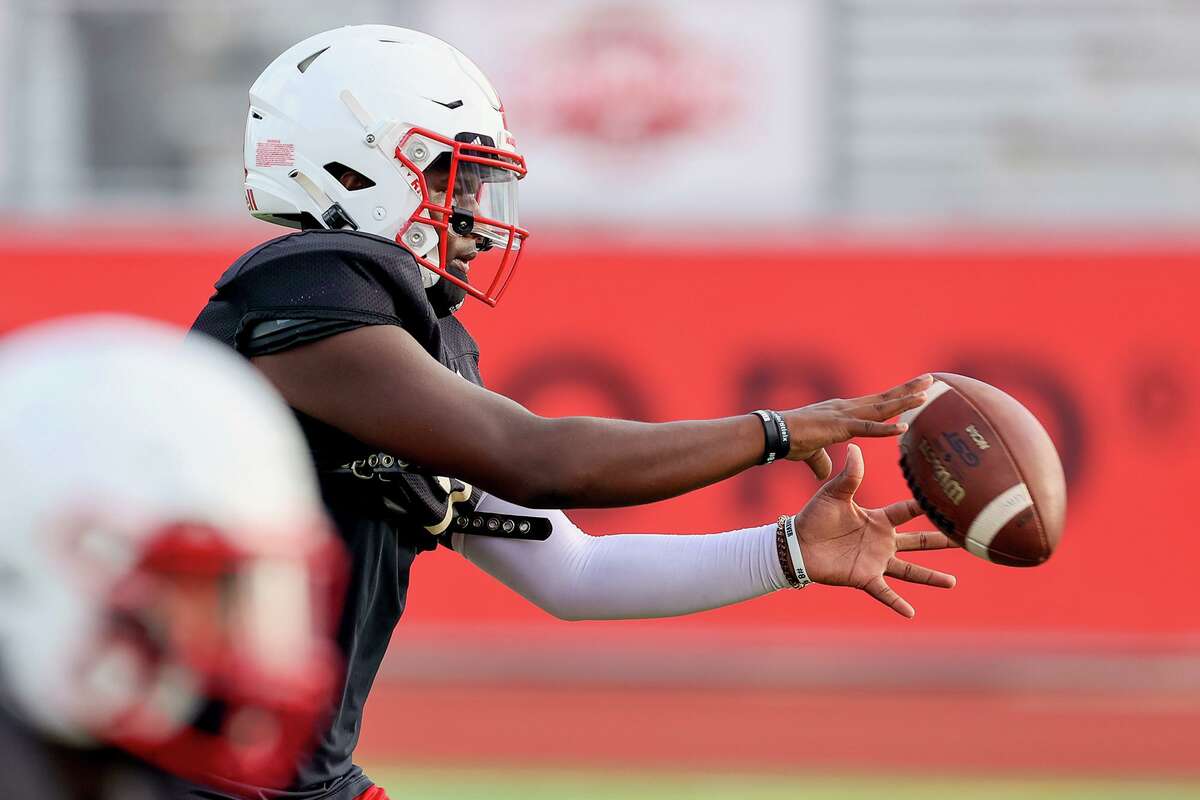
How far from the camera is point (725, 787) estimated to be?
219 inches

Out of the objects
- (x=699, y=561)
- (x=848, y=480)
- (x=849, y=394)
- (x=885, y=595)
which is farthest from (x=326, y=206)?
(x=849, y=394)

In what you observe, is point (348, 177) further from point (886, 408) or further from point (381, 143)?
point (886, 408)

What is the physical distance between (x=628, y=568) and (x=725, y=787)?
3026 mm

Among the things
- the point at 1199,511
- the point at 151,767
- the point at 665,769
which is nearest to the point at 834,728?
the point at 665,769

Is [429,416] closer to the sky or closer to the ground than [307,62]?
closer to the ground

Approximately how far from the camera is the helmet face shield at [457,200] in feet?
8.68

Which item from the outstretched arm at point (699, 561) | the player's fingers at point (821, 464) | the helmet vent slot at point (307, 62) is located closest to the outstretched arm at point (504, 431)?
the player's fingers at point (821, 464)

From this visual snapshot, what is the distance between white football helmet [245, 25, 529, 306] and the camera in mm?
2656

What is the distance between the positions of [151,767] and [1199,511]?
6.25 metres

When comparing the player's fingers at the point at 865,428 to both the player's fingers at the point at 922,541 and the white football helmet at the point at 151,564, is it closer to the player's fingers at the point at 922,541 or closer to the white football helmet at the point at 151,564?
the player's fingers at the point at 922,541

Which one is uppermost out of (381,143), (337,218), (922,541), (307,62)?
(307,62)

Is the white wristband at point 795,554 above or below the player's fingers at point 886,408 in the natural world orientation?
below

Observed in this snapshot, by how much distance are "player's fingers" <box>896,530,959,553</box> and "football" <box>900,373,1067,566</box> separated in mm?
32

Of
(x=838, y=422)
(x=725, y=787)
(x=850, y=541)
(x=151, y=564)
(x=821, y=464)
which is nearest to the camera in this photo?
(x=151, y=564)
